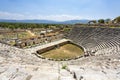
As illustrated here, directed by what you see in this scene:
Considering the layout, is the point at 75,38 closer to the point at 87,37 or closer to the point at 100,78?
the point at 87,37

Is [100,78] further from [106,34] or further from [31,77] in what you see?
[106,34]

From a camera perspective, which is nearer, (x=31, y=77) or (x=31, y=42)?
(x=31, y=77)

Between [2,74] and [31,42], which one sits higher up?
[2,74]

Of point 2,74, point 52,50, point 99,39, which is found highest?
point 2,74

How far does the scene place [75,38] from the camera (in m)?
33.3

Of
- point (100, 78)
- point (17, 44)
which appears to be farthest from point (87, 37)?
point (100, 78)

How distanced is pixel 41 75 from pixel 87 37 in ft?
88.3

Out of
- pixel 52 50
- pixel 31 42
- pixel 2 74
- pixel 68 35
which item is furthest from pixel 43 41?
pixel 2 74

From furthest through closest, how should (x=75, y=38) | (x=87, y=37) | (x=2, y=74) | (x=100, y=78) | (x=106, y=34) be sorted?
(x=75, y=38), (x=87, y=37), (x=106, y=34), (x=2, y=74), (x=100, y=78)

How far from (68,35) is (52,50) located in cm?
1118

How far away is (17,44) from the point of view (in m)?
25.8

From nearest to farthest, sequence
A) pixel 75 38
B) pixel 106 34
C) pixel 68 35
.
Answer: pixel 106 34 < pixel 75 38 < pixel 68 35

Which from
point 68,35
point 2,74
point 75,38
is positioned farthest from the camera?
point 68,35

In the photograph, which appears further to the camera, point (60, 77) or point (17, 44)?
point (17, 44)
